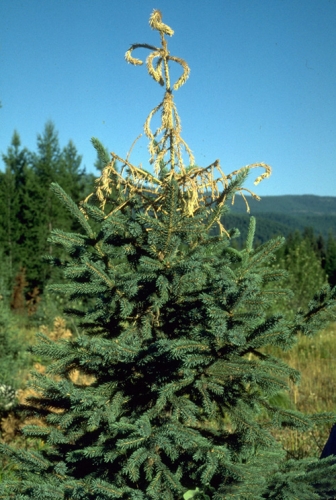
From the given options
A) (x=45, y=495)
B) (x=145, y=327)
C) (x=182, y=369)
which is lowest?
(x=45, y=495)

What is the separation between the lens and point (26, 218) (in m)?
24.2

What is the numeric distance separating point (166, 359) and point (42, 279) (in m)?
21.7

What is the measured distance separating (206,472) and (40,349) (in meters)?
1.08

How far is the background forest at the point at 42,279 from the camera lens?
216 inches

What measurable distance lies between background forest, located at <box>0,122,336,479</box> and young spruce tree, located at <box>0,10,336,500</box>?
0.44 meters

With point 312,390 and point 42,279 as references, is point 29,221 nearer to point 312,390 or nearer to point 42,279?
point 42,279

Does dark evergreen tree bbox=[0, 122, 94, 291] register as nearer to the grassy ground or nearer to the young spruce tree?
the grassy ground

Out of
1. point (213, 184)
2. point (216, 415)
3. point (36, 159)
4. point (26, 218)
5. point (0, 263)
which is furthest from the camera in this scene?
point (36, 159)

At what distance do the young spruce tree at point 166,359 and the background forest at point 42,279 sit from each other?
0.44 meters

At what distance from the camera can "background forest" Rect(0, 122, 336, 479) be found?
18.0 feet

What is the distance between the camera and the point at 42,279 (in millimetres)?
23141

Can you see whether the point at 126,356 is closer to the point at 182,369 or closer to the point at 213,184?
the point at 182,369

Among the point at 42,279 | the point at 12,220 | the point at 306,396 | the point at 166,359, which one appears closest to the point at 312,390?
the point at 306,396

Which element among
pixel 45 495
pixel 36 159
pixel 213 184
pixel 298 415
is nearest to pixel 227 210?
pixel 213 184
